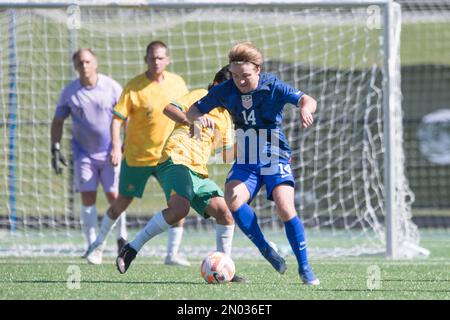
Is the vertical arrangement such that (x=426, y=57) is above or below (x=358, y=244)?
above

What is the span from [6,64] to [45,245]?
2532mm

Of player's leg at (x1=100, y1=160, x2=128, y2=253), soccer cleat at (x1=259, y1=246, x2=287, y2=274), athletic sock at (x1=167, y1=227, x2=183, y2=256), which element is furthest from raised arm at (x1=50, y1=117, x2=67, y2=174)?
soccer cleat at (x1=259, y1=246, x2=287, y2=274)

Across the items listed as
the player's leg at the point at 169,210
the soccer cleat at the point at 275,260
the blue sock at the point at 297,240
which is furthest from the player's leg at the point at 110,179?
the blue sock at the point at 297,240

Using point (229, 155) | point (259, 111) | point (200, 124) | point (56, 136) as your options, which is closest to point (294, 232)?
point (259, 111)

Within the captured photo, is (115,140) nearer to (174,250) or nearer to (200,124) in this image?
(174,250)

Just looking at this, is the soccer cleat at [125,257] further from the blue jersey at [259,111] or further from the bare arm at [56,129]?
the bare arm at [56,129]

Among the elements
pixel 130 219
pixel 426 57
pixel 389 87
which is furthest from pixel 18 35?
pixel 426 57

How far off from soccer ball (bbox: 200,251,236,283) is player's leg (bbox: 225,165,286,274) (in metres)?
0.28

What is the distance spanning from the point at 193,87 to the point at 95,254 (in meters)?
4.71

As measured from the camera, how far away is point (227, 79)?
26.6 feet

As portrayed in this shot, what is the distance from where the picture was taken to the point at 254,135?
7.61 meters

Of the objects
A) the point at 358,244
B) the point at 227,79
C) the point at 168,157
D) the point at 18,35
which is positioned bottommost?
the point at 358,244

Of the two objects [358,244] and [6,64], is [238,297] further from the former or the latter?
[6,64]

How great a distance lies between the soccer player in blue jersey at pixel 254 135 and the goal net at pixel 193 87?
12.5 feet
